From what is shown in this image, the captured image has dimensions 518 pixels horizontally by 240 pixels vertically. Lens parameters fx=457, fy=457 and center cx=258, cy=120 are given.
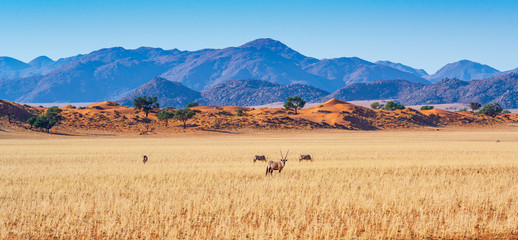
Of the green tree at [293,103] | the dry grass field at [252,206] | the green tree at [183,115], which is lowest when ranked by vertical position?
the dry grass field at [252,206]

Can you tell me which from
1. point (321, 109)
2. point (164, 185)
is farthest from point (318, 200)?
point (321, 109)

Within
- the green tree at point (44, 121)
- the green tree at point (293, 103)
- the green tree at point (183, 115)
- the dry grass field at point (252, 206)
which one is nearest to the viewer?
the dry grass field at point (252, 206)

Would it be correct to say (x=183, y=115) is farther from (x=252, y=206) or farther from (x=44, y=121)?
(x=252, y=206)

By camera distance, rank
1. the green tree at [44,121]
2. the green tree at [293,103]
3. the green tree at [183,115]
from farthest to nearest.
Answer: the green tree at [293,103], the green tree at [183,115], the green tree at [44,121]

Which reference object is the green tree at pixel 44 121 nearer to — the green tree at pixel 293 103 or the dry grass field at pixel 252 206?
the green tree at pixel 293 103

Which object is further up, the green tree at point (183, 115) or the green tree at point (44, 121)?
the green tree at point (183, 115)

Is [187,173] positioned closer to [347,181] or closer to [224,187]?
[224,187]

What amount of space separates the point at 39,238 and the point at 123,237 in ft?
6.32

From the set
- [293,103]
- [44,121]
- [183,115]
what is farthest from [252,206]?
[293,103]

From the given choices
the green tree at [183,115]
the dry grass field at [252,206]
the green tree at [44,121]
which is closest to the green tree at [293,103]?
the green tree at [183,115]

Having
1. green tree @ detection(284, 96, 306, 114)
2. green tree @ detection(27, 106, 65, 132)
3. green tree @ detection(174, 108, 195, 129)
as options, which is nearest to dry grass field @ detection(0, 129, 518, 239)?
green tree @ detection(27, 106, 65, 132)

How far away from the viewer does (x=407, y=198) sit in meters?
15.1

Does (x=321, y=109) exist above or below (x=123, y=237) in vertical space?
above

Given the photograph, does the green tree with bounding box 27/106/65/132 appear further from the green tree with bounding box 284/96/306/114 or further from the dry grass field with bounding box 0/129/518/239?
the dry grass field with bounding box 0/129/518/239
